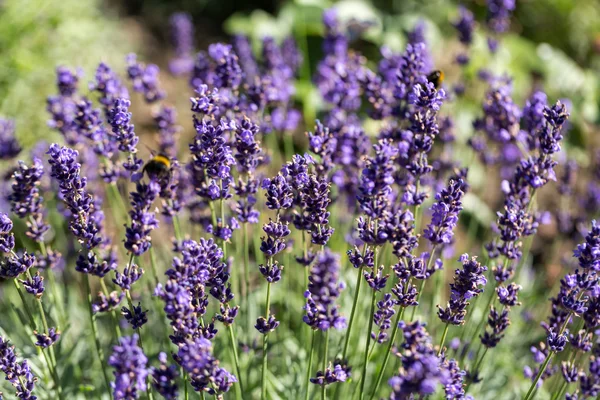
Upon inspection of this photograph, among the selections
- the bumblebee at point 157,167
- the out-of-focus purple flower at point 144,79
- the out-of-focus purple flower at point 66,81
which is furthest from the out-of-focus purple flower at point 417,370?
the out-of-focus purple flower at point 66,81

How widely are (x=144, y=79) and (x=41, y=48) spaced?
421 cm

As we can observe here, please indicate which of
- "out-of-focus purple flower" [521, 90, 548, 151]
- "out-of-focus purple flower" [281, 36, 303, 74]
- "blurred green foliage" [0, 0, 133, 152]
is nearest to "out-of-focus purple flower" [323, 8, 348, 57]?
"out-of-focus purple flower" [281, 36, 303, 74]

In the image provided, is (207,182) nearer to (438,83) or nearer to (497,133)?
(438,83)

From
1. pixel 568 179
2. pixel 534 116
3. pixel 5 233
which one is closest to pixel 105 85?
pixel 5 233

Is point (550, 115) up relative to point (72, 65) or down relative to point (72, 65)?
down

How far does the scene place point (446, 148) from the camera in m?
4.98

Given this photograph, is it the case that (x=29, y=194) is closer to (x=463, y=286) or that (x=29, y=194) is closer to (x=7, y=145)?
(x=7, y=145)

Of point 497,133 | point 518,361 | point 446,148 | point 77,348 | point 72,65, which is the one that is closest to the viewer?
point 77,348

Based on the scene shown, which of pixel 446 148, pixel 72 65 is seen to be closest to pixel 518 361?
pixel 446 148

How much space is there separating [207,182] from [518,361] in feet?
9.80

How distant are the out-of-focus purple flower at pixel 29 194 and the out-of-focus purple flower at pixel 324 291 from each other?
1.36 metres

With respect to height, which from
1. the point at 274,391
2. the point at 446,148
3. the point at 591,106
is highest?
the point at 591,106

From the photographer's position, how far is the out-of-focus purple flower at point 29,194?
271cm

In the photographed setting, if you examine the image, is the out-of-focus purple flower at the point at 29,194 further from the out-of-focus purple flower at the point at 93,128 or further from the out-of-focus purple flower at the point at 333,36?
the out-of-focus purple flower at the point at 333,36
